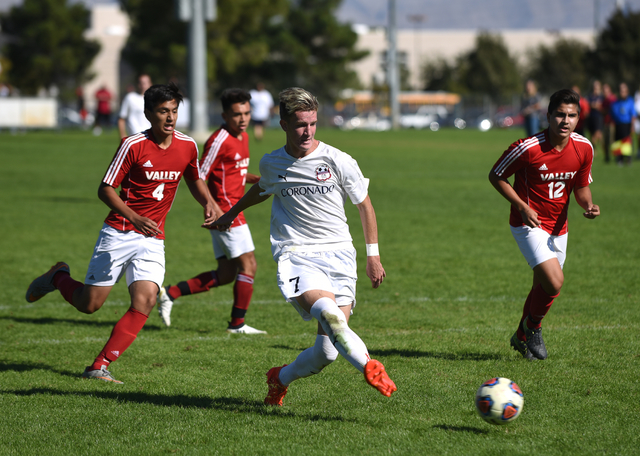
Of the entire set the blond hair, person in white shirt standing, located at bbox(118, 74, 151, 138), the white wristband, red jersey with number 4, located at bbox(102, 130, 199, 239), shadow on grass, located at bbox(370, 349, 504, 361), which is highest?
person in white shirt standing, located at bbox(118, 74, 151, 138)

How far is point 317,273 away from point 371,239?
36cm

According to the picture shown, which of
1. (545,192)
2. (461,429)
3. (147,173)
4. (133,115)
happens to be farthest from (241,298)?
(133,115)

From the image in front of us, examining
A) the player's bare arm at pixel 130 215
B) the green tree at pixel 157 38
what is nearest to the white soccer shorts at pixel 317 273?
the player's bare arm at pixel 130 215

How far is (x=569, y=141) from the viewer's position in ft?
18.4

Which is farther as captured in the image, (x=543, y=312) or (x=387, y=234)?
(x=387, y=234)

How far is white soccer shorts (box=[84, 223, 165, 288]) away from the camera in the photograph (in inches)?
211

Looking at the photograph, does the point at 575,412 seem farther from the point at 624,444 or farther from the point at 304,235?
the point at 304,235

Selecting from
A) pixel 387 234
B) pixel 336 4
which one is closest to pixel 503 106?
pixel 336 4

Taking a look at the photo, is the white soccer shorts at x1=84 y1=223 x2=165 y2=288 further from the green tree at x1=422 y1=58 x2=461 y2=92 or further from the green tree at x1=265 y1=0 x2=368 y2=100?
the green tree at x1=422 y1=58 x2=461 y2=92

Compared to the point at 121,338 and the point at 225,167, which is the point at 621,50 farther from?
the point at 121,338

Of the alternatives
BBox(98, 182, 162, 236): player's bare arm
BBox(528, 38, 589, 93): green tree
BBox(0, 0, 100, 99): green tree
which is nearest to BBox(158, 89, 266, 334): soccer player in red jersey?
BBox(98, 182, 162, 236): player's bare arm

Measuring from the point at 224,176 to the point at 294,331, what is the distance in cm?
150

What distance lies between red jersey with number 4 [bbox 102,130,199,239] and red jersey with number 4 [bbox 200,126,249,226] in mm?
1259

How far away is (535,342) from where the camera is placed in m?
5.67
